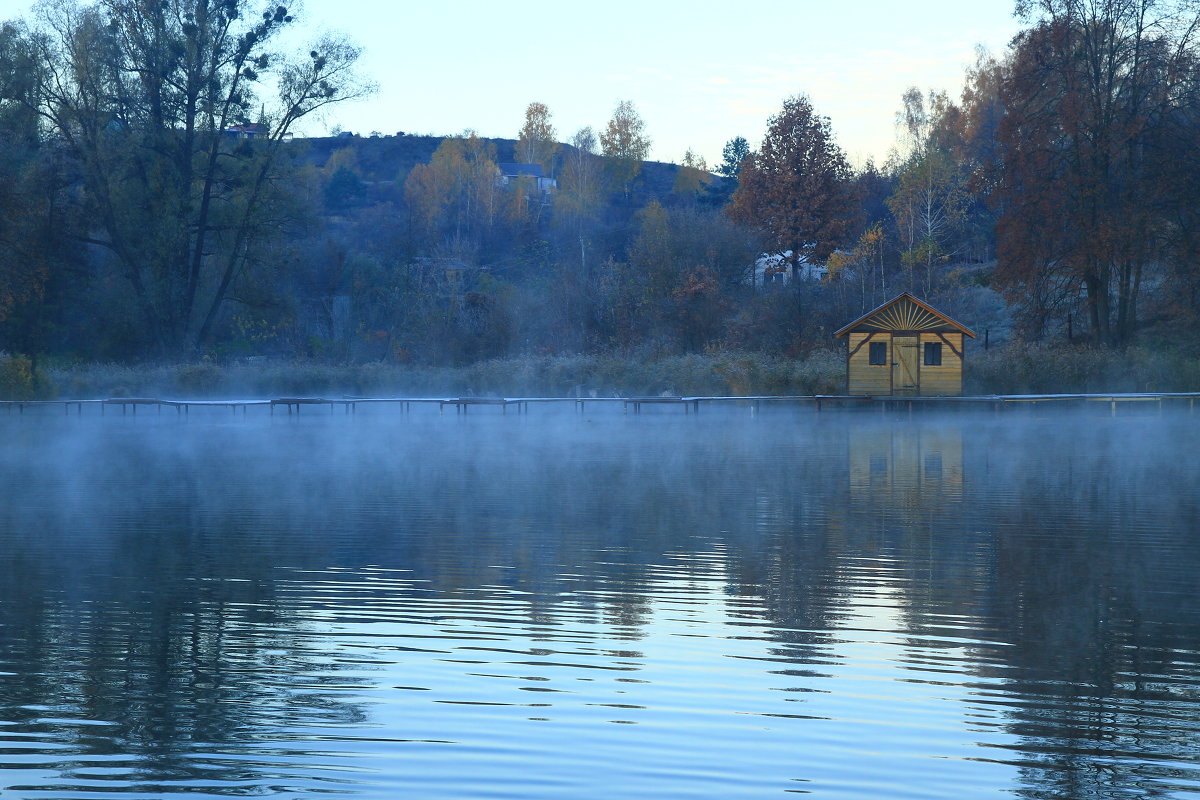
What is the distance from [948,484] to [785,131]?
45067mm

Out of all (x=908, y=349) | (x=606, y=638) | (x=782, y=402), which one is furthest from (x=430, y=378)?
(x=606, y=638)

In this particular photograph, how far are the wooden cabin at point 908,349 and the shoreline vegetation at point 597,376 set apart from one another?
177 cm

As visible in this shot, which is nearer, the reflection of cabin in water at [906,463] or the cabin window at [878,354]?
the reflection of cabin in water at [906,463]

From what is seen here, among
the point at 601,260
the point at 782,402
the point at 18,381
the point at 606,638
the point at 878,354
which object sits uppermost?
the point at 601,260

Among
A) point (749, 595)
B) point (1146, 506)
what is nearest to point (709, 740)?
point (749, 595)

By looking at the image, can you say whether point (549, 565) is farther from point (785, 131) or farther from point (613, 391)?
point (785, 131)

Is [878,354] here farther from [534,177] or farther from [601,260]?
[534,177]

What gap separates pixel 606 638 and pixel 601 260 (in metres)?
69.9

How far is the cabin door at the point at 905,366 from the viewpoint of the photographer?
41438 mm

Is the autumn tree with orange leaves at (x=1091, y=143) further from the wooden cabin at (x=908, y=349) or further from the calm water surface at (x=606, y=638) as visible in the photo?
the calm water surface at (x=606, y=638)

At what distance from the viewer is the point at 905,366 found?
136ft

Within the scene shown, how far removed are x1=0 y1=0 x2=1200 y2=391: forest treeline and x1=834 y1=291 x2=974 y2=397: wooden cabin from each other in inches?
175

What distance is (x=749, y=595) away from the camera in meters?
10.7

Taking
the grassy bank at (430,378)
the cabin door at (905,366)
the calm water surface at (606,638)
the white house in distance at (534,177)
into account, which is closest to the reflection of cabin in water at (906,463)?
the calm water surface at (606,638)
